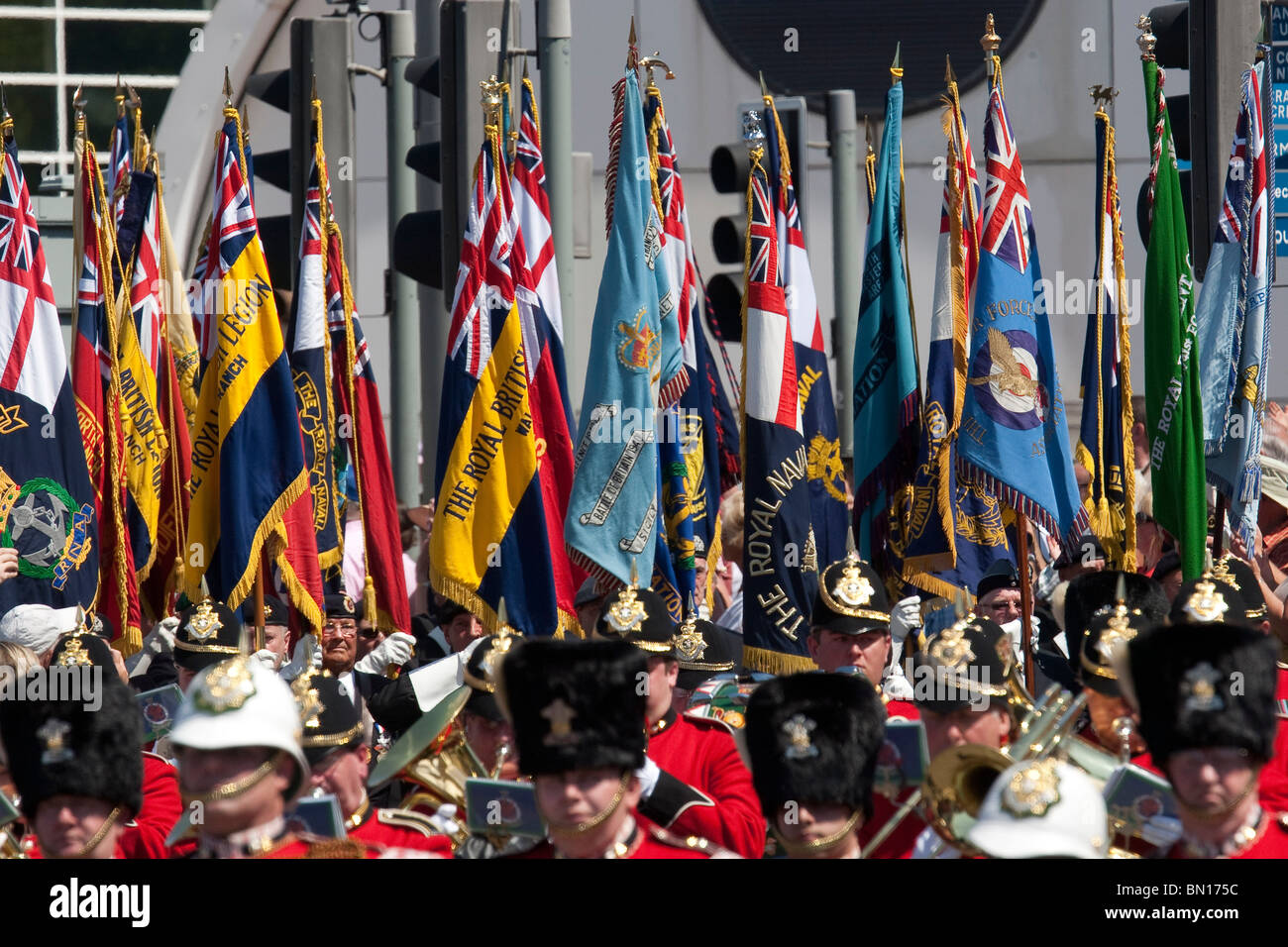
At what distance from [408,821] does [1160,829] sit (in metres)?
2.30

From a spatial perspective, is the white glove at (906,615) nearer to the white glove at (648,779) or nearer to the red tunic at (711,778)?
the red tunic at (711,778)

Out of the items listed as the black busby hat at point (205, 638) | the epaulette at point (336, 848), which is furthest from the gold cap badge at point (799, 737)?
the black busby hat at point (205, 638)

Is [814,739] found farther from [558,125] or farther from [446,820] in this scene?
[558,125]

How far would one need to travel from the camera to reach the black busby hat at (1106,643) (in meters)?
6.27

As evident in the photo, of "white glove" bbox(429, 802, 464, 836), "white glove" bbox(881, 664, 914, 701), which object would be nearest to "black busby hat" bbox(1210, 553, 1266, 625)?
"white glove" bbox(881, 664, 914, 701)

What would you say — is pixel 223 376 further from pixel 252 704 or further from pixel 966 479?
pixel 252 704

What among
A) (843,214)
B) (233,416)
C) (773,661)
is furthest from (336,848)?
(843,214)

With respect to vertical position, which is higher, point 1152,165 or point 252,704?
point 1152,165

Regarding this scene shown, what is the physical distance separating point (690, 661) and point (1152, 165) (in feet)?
9.33

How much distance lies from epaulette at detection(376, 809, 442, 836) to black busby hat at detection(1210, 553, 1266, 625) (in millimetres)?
2777

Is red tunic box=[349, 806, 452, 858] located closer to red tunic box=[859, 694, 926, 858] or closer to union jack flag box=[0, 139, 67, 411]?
red tunic box=[859, 694, 926, 858]

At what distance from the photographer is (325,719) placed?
6109 mm
